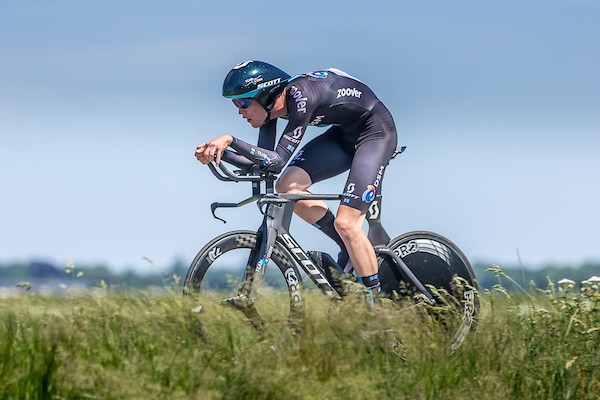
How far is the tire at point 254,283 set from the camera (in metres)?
7.27

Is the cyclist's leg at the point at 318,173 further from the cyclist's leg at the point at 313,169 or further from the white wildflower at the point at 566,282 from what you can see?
the white wildflower at the point at 566,282

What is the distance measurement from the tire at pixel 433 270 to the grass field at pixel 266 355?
126 centimetres

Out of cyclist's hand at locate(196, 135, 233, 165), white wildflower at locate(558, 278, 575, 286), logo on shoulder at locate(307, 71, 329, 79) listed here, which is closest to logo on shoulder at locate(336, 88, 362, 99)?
logo on shoulder at locate(307, 71, 329, 79)

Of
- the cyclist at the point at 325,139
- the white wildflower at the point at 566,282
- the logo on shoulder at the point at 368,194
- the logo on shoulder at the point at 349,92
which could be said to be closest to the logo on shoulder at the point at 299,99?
the cyclist at the point at 325,139

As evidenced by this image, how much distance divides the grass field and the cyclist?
3.55 feet

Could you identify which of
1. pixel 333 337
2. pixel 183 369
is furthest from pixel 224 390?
pixel 333 337

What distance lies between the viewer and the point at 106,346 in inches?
231

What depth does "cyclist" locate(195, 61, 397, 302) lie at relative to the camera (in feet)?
24.7

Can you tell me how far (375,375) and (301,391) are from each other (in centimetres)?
87

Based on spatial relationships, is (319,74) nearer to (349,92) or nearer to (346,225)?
(349,92)

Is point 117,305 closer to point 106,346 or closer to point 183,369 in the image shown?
point 106,346

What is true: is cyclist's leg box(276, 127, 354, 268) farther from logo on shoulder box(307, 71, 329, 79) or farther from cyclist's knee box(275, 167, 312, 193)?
logo on shoulder box(307, 71, 329, 79)

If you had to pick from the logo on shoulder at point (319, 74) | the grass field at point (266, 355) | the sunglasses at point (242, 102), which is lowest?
the grass field at point (266, 355)

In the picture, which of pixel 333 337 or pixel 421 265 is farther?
pixel 421 265
